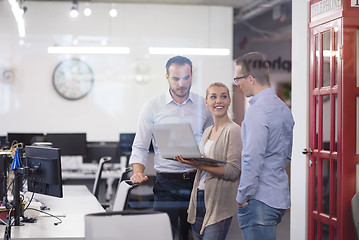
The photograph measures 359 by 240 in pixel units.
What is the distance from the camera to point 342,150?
16.1 feet

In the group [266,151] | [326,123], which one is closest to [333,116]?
[326,123]

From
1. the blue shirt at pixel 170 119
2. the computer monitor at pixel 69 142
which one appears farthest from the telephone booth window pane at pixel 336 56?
the computer monitor at pixel 69 142

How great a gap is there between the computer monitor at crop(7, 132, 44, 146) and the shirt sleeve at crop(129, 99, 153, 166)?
6.08 ft

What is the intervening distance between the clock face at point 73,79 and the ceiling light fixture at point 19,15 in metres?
0.61

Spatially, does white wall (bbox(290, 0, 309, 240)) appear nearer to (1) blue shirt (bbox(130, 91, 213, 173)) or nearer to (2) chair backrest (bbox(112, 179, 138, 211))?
(1) blue shirt (bbox(130, 91, 213, 173))

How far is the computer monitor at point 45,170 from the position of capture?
4191 millimetres

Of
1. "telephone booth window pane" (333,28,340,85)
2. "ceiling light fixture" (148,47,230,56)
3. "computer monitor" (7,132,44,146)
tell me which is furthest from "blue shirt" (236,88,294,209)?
"computer monitor" (7,132,44,146)

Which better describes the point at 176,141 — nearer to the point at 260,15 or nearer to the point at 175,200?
the point at 175,200

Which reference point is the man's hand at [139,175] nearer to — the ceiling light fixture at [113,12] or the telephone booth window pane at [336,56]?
the telephone booth window pane at [336,56]

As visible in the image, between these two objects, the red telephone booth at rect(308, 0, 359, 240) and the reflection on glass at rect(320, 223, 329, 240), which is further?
the reflection on glass at rect(320, 223, 329, 240)

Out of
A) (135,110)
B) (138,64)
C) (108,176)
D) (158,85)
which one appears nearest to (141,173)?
(158,85)

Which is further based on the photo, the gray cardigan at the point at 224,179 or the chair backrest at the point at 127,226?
the gray cardigan at the point at 224,179

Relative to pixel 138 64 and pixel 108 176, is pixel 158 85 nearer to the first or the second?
pixel 138 64

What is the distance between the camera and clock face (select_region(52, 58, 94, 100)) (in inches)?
278
